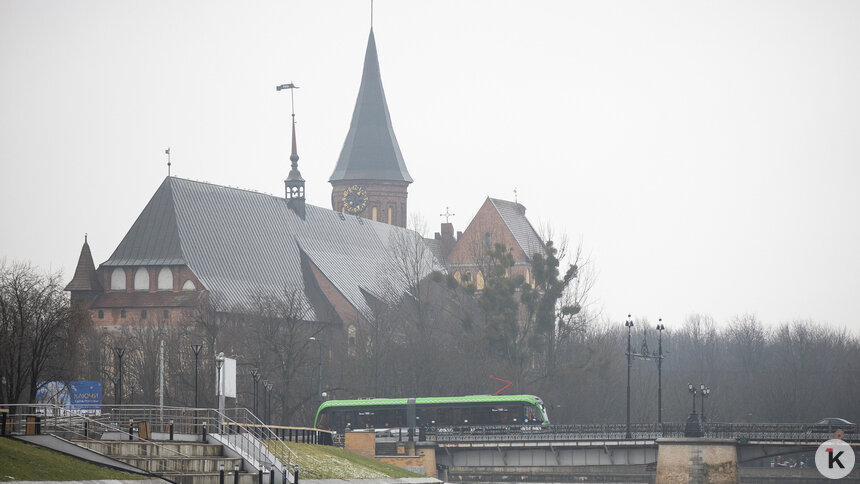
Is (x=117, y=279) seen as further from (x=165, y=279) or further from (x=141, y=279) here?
(x=165, y=279)

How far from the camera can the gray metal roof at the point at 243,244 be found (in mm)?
106750

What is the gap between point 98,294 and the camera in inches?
4195

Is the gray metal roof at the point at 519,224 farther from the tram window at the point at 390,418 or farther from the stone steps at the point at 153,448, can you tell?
the stone steps at the point at 153,448

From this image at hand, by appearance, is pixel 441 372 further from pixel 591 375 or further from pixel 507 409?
pixel 507 409

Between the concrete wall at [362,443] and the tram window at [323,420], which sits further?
the tram window at [323,420]

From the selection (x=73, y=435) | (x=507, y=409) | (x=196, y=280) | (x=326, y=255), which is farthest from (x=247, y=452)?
(x=326, y=255)

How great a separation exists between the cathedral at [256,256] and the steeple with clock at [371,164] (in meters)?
1.06

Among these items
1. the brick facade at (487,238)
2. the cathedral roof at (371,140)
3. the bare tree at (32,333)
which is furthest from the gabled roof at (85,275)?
the cathedral roof at (371,140)

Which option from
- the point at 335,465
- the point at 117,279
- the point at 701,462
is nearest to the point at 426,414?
the point at 701,462

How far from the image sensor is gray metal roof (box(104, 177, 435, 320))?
10675cm

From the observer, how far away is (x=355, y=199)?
153 meters

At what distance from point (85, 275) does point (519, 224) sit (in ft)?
156

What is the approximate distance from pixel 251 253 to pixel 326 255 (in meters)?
11.3

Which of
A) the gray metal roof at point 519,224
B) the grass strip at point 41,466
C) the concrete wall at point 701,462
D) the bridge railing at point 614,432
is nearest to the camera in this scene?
the grass strip at point 41,466
